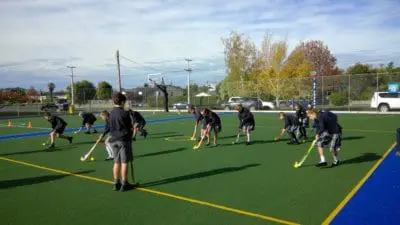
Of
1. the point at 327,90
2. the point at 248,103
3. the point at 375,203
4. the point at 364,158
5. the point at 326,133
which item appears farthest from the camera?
the point at 248,103

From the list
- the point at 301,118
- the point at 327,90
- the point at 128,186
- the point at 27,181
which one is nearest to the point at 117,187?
the point at 128,186

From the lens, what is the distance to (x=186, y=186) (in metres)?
7.59

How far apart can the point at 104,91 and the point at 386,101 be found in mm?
61742

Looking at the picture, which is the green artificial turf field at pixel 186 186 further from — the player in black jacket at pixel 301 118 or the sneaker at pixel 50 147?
the player in black jacket at pixel 301 118

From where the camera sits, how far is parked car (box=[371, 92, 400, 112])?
3014 centimetres

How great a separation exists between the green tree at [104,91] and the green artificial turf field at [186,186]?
66.3 meters

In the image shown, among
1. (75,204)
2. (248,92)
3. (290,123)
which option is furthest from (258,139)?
(248,92)

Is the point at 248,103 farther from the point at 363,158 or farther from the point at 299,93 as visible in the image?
the point at 363,158

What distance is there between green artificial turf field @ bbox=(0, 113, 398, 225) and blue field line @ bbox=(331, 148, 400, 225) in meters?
0.27

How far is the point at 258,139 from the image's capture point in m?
15.1

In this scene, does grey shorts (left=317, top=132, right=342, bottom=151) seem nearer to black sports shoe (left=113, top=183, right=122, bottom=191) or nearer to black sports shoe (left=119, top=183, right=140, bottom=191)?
black sports shoe (left=119, top=183, right=140, bottom=191)

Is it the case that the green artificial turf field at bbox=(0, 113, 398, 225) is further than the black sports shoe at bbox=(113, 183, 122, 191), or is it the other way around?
the black sports shoe at bbox=(113, 183, 122, 191)

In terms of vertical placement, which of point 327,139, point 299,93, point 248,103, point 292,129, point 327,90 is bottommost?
point 292,129

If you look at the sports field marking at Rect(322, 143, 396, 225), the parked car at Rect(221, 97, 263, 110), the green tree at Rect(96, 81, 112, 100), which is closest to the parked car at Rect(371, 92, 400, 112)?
the parked car at Rect(221, 97, 263, 110)
